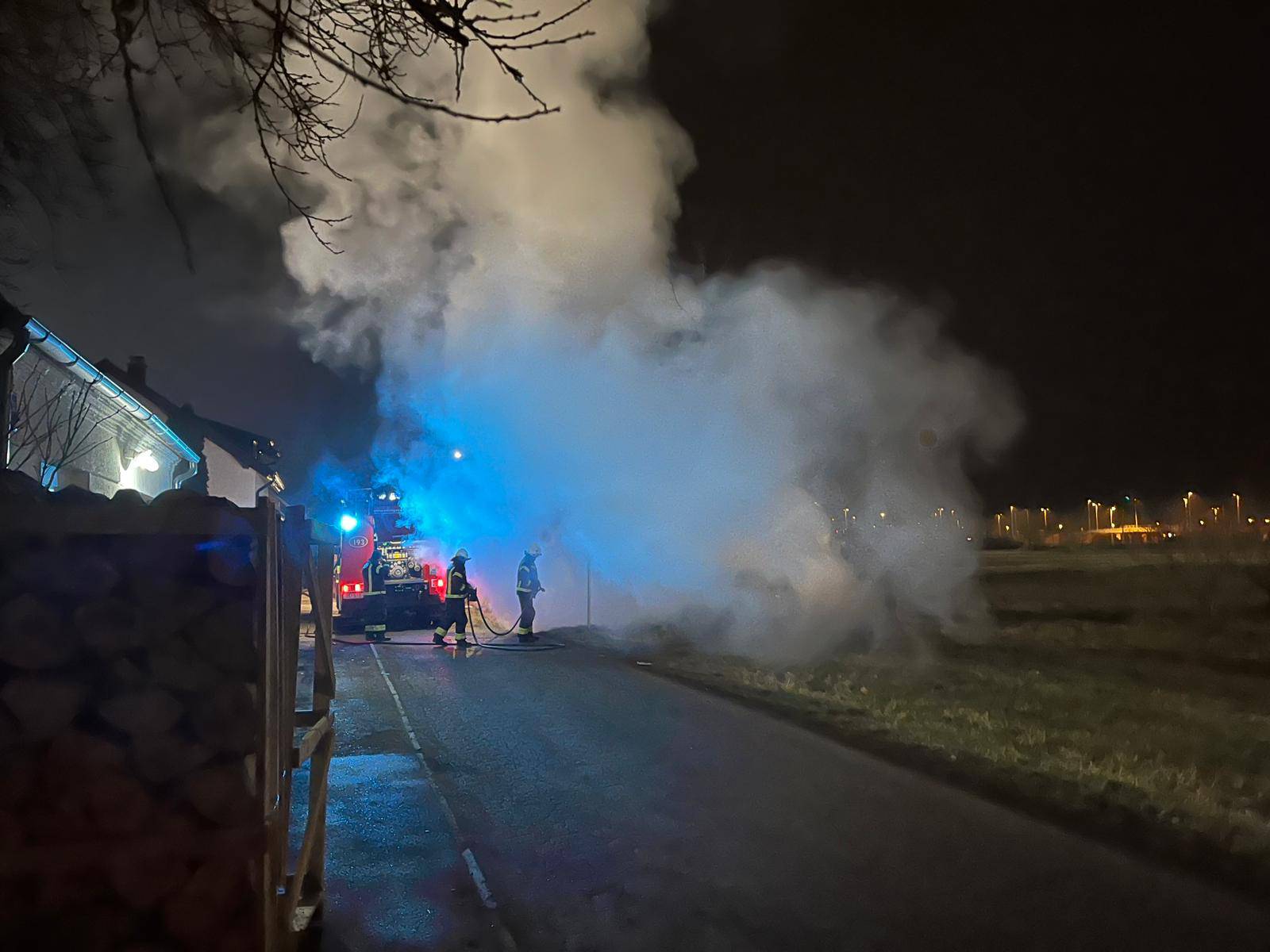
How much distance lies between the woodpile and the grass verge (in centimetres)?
542

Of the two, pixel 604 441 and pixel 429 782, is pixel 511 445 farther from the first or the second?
pixel 429 782

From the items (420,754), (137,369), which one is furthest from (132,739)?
(137,369)

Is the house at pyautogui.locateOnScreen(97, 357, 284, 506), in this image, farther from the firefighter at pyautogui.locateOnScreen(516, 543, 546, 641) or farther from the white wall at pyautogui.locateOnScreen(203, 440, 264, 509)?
the firefighter at pyautogui.locateOnScreen(516, 543, 546, 641)

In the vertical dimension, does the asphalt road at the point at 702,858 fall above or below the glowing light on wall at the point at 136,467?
below

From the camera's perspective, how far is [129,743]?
302 cm

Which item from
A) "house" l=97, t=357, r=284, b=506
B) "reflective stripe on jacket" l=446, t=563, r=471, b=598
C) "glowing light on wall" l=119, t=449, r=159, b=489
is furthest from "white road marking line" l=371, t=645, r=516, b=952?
"house" l=97, t=357, r=284, b=506

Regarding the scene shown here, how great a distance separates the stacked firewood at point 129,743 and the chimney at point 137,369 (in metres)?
32.7

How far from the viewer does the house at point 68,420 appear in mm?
11953

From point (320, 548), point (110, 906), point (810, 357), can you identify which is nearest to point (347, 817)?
point (320, 548)

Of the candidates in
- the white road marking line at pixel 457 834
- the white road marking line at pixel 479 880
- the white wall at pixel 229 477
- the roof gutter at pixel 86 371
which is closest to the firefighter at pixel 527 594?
the white road marking line at pixel 457 834

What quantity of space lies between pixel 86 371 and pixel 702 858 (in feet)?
39.1

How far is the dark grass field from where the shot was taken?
6797 mm

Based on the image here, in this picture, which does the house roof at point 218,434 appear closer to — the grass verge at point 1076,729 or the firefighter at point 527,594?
the firefighter at point 527,594

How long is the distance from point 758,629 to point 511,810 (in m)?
10.8
